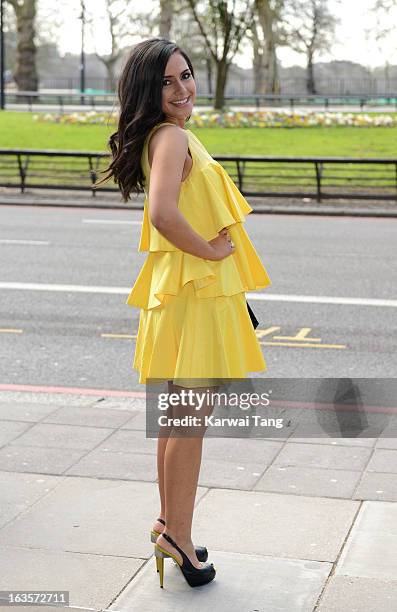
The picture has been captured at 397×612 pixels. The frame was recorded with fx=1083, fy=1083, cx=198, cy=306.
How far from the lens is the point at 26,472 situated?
211 inches

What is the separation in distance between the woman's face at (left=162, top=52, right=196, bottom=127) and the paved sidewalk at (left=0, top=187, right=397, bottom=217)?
51.8ft

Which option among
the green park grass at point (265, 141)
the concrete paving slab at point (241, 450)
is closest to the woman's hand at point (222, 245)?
the concrete paving slab at point (241, 450)

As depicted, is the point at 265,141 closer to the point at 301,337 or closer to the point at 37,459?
the point at 301,337

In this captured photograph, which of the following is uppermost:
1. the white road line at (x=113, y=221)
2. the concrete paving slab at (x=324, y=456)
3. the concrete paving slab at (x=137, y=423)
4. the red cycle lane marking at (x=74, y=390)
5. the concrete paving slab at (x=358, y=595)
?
the white road line at (x=113, y=221)

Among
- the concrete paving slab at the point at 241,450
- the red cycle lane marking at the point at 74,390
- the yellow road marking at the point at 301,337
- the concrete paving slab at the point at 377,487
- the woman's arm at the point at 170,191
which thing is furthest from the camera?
the yellow road marking at the point at 301,337

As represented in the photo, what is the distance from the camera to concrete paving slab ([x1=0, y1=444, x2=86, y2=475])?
17.7ft

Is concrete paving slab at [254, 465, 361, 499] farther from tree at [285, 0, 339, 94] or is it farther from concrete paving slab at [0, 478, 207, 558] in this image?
tree at [285, 0, 339, 94]

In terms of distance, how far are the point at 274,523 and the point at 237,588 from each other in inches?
27.7

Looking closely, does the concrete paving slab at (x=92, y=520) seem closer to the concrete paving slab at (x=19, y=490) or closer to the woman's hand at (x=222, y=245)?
the concrete paving slab at (x=19, y=490)

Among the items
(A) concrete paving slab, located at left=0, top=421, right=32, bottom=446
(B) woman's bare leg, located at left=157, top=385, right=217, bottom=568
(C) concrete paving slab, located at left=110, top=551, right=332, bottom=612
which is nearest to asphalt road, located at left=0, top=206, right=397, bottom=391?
(A) concrete paving slab, located at left=0, top=421, right=32, bottom=446

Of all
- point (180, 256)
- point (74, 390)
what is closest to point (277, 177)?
point (74, 390)

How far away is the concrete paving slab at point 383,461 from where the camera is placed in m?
5.42

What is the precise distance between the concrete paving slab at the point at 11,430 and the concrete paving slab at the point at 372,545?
208cm

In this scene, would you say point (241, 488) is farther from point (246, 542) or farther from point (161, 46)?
point (161, 46)
